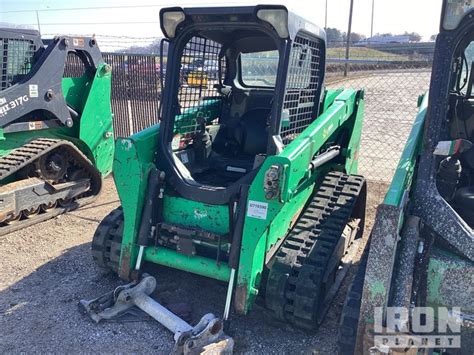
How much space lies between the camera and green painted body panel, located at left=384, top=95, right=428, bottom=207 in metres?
2.63

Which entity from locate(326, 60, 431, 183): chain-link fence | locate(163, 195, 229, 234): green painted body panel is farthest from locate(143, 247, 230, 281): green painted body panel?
locate(326, 60, 431, 183): chain-link fence

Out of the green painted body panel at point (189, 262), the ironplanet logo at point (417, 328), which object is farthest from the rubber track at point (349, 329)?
the green painted body panel at point (189, 262)

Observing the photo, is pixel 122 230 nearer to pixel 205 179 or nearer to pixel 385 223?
pixel 205 179

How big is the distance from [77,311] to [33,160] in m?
2.61

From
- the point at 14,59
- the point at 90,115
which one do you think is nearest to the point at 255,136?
the point at 90,115

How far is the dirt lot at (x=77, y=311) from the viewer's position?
3.43 m

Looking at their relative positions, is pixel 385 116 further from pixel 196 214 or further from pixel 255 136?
pixel 196 214

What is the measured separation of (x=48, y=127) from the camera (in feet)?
19.9

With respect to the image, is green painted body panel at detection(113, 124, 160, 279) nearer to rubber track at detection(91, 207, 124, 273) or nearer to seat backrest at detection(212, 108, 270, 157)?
rubber track at detection(91, 207, 124, 273)

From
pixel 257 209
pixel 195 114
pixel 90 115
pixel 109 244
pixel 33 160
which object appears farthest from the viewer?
pixel 90 115

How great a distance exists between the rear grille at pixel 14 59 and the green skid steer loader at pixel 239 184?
111 inches

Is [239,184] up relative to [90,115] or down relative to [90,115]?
down

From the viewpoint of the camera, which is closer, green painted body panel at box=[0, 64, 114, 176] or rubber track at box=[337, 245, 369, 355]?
rubber track at box=[337, 245, 369, 355]

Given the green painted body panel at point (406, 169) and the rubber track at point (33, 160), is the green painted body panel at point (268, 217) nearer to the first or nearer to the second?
the green painted body panel at point (406, 169)
